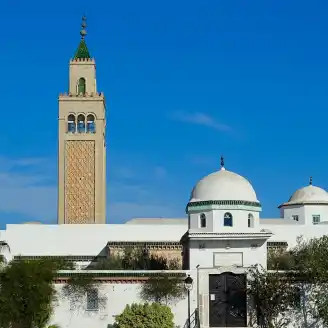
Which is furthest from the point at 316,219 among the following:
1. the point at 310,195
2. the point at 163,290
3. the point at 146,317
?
the point at 146,317

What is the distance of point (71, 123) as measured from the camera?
210ft

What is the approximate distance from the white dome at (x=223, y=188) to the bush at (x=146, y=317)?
4449 mm

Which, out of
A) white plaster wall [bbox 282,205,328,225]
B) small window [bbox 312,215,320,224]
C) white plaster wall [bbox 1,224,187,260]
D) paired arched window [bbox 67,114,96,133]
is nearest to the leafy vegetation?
white plaster wall [bbox 1,224,187,260]

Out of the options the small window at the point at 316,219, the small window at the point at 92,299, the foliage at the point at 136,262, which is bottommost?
the small window at the point at 92,299

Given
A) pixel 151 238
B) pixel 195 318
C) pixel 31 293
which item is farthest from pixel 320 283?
pixel 151 238

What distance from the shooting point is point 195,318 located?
28391mm

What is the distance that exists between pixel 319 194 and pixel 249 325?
29399 mm

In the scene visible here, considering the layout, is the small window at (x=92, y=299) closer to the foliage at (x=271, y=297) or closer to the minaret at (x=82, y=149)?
the foliage at (x=271, y=297)

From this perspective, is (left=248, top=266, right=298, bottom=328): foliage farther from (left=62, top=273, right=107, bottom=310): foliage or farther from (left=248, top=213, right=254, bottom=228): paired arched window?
(left=62, top=273, right=107, bottom=310): foliage

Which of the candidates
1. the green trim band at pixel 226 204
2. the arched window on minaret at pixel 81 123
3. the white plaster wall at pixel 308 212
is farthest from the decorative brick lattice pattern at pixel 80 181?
the green trim band at pixel 226 204

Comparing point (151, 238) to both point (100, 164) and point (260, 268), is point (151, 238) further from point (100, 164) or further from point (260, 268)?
point (260, 268)

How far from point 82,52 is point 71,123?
20.7 ft

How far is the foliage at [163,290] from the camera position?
2859cm

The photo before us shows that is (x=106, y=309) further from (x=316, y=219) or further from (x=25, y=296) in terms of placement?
(x=316, y=219)
